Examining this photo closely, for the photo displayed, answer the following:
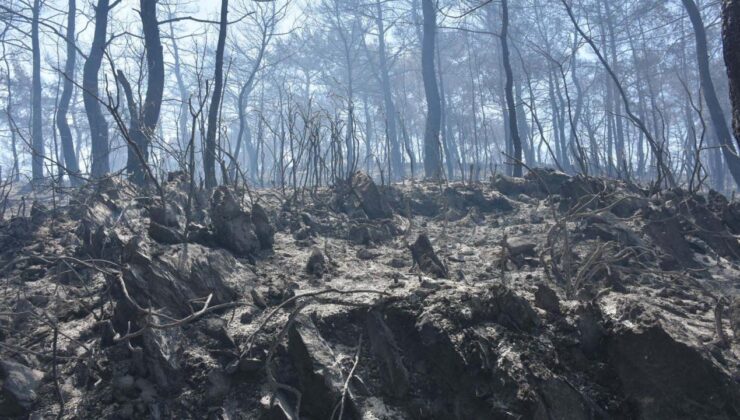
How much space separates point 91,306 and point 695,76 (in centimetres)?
2735

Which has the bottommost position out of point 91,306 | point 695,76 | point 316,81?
point 91,306

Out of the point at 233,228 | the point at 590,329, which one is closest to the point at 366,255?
the point at 233,228

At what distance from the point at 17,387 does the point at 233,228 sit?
1.94 meters

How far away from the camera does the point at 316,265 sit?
374 centimetres

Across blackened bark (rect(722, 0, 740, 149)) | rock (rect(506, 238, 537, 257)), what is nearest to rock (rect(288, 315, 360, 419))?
rock (rect(506, 238, 537, 257))

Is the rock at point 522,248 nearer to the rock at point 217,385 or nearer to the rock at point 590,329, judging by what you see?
the rock at point 590,329

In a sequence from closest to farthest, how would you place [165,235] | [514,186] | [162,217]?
[165,235]
[162,217]
[514,186]

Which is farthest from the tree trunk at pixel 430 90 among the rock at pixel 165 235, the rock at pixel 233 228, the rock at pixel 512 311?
the rock at pixel 512 311

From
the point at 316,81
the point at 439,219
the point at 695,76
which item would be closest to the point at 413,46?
the point at 316,81

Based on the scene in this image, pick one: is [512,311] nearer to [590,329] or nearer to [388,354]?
[590,329]

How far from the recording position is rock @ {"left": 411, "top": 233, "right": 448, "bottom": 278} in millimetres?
3617

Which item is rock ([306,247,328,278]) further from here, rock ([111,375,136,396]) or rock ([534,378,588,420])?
rock ([534,378,588,420])

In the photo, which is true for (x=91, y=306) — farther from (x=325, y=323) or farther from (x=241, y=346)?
(x=325, y=323)

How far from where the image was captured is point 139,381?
2352 millimetres
